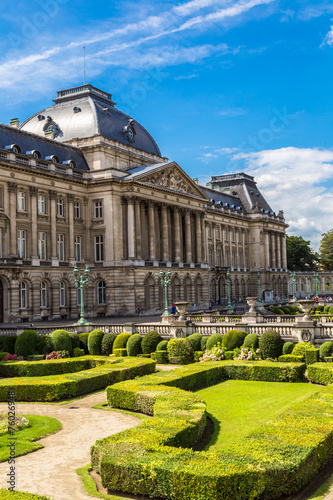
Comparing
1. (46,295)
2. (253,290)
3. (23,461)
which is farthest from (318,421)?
(253,290)

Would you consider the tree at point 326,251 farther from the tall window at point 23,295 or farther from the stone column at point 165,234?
the tall window at point 23,295

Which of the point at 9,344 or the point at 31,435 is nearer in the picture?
the point at 31,435

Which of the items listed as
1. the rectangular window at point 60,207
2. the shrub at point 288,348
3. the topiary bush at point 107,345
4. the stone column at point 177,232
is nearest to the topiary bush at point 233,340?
the shrub at point 288,348

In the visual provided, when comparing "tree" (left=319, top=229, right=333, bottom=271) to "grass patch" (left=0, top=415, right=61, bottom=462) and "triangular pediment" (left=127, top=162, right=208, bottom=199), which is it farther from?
"grass patch" (left=0, top=415, right=61, bottom=462)

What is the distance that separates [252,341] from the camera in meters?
35.5

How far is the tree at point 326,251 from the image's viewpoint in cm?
14125

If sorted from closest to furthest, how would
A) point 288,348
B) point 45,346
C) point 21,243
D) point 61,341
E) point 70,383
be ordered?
point 70,383 → point 288,348 → point 61,341 → point 45,346 → point 21,243

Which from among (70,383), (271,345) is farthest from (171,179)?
(70,383)

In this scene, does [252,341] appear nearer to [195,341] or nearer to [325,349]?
[195,341]

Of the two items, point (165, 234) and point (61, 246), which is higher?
point (165, 234)

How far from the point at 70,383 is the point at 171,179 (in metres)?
54.5

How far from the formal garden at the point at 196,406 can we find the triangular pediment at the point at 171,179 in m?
34.0

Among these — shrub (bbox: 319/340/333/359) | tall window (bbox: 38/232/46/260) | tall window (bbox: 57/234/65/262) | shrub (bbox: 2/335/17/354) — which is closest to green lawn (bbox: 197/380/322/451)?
shrub (bbox: 319/340/333/359)

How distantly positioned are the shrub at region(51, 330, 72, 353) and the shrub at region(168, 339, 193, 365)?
7.88 m
